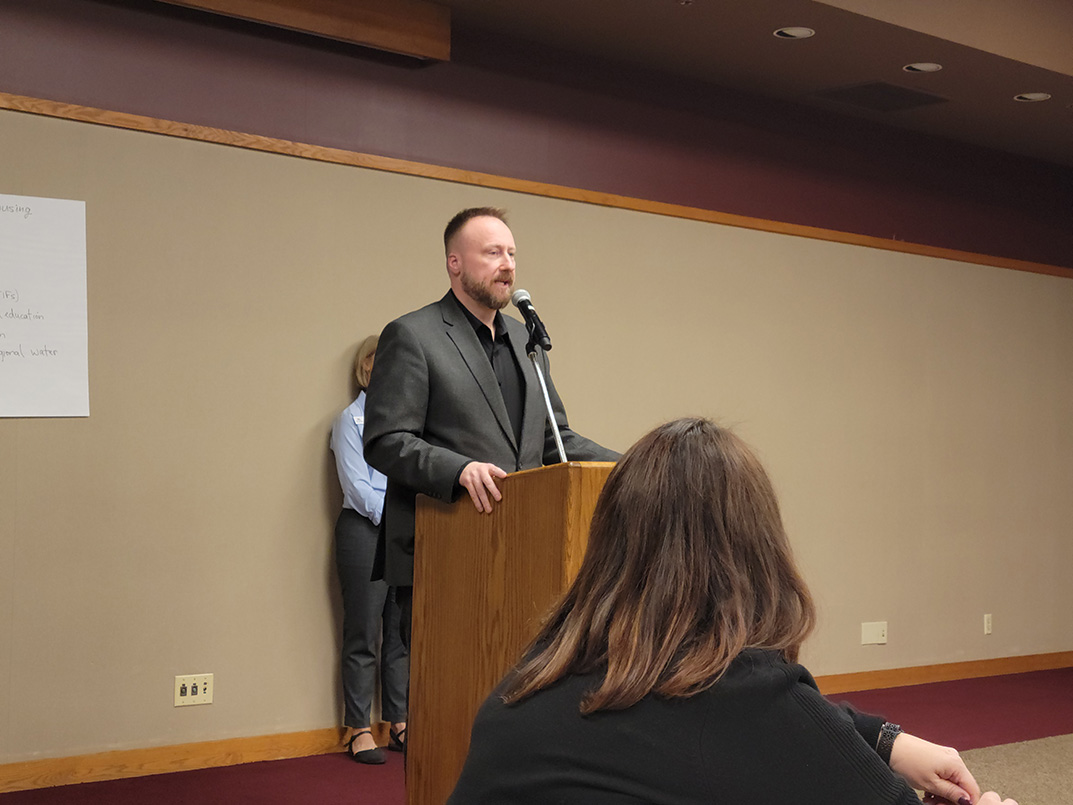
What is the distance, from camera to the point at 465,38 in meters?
4.64

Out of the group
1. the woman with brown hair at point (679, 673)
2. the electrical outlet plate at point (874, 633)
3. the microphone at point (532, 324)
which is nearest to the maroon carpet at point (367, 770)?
the electrical outlet plate at point (874, 633)

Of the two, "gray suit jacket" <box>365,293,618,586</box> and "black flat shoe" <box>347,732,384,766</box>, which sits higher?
"gray suit jacket" <box>365,293,618,586</box>

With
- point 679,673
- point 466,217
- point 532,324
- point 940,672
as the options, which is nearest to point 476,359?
point 532,324

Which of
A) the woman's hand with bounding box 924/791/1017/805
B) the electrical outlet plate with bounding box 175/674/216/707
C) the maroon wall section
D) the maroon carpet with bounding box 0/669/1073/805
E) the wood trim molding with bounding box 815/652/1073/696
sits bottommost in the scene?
the wood trim molding with bounding box 815/652/1073/696

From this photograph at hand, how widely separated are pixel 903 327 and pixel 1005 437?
1011mm

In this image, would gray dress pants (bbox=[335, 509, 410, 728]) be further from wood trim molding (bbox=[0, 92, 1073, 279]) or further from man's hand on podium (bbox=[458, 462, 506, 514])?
man's hand on podium (bbox=[458, 462, 506, 514])

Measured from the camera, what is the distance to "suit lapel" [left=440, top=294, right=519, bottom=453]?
8.71ft

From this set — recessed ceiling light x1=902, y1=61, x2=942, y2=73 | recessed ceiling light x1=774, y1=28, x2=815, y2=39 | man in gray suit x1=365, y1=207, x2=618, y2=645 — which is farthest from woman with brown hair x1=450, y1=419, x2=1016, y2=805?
recessed ceiling light x1=902, y1=61, x2=942, y2=73

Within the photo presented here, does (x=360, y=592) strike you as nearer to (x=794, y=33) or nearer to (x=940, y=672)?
(x=794, y=33)

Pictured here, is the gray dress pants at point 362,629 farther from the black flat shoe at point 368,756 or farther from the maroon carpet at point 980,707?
the maroon carpet at point 980,707

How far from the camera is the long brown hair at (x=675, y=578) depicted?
3.65ft

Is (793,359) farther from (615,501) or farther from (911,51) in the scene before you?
(615,501)

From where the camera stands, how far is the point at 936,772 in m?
1.36

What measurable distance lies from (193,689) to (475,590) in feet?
6.85
